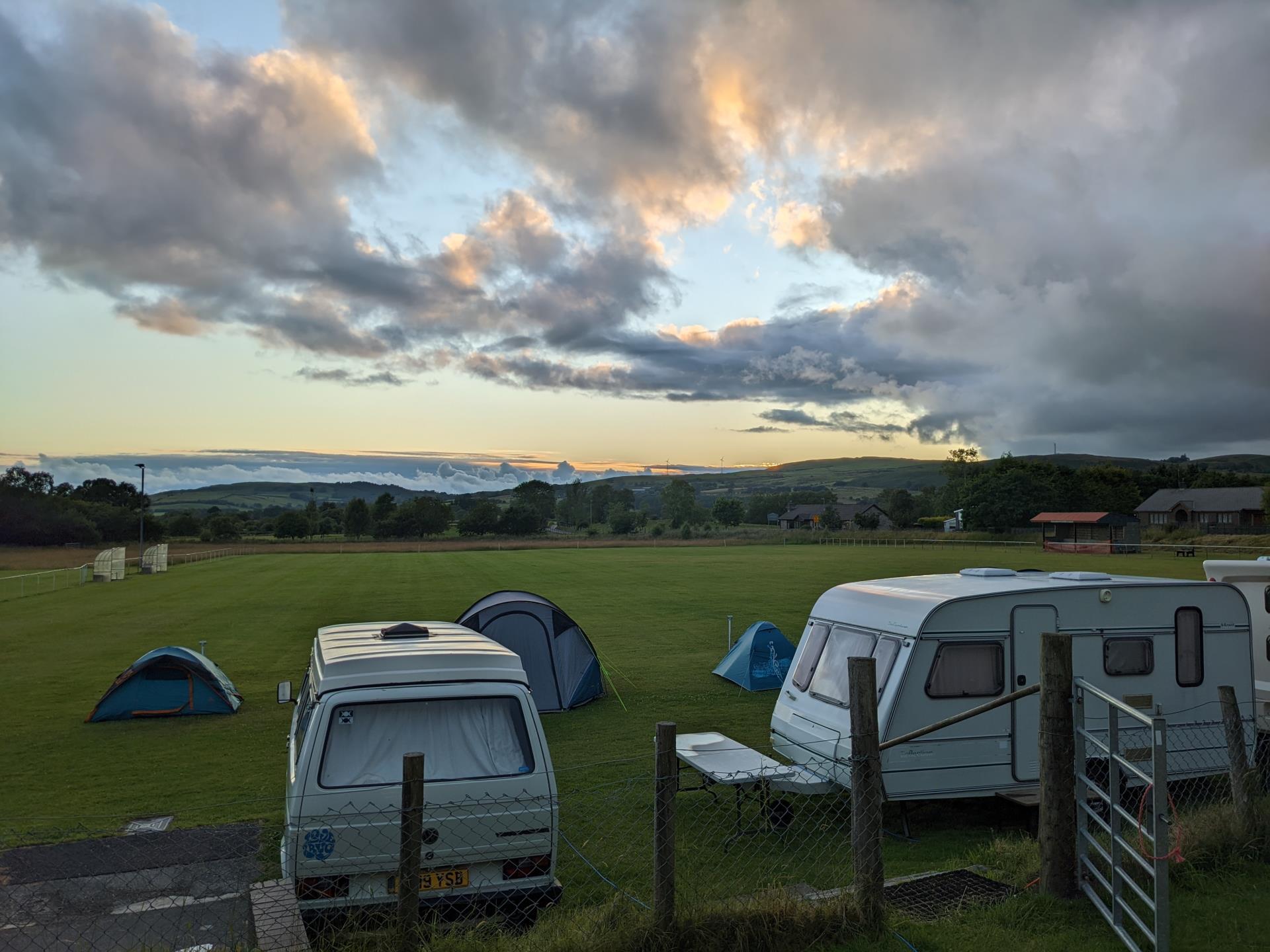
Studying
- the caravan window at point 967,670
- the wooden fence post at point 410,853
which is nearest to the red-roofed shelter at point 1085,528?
the caravan window at point 967,670

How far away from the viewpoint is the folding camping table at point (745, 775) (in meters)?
7.90

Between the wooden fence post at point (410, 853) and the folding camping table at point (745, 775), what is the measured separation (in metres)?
3.61

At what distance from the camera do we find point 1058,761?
5070 millimetres

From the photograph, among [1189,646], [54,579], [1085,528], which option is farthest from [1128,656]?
[1085,528]

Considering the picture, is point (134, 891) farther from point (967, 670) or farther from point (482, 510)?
point (482, 510)

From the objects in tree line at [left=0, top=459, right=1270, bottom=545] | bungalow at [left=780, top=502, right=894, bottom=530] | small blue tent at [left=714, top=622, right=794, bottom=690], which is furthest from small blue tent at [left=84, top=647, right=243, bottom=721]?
bungalow at [left=780, top=502, right=894, bottom=530]

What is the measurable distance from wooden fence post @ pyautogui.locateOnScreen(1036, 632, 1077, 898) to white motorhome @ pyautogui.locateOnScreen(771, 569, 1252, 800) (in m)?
2.62

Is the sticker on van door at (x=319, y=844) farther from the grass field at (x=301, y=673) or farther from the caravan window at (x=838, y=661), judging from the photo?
the caravan window at (x=838, y=661)

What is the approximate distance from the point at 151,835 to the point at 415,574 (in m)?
38.9

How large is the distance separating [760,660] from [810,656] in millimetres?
6578

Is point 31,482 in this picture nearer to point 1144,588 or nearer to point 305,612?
point 305,612

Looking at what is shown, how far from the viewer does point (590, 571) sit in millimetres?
47375

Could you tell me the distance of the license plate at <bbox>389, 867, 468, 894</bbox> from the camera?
525cm

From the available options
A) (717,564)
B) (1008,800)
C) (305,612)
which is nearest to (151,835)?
(1008,800)
